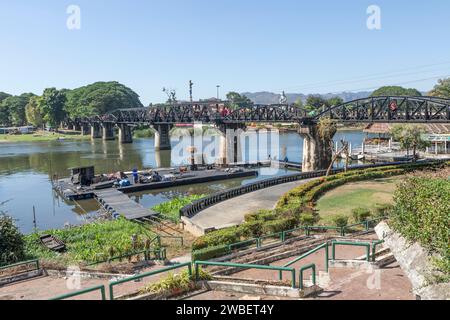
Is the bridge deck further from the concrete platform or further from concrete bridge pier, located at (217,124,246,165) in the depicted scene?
concrete bridge pier, located at (217,124,246,165)

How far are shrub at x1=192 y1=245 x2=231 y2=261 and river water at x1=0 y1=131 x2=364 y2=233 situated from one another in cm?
2201

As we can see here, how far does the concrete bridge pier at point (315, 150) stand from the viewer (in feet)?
205

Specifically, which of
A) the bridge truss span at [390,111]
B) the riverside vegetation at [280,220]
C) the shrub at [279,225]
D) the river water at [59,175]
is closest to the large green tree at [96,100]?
the river water at [59,175]

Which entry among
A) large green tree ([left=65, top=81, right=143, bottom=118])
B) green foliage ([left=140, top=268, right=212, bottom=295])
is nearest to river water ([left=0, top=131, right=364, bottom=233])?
green foliage ([left=140, top=268, right=212, bottom=295])

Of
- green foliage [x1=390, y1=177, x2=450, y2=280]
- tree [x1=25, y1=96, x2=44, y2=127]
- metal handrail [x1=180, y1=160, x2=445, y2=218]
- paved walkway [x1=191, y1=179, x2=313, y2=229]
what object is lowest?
paved walkway [x1=191, y1=179, x2=313, y2=229]

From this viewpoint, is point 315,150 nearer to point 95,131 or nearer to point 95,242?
point 95,242

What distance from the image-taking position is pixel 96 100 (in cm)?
16800

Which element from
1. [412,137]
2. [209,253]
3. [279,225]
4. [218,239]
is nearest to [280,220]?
[279,225]

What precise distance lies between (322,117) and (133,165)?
129 feet

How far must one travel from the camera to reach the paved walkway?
30.4m

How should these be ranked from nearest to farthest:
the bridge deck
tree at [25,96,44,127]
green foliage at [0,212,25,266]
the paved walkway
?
green foliage at [0,212,25,266], the paved walkway, the bridge deck, tree at [25,96,44,127]

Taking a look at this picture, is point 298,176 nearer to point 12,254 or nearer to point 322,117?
point 322,117

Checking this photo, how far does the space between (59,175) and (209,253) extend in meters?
56.6
